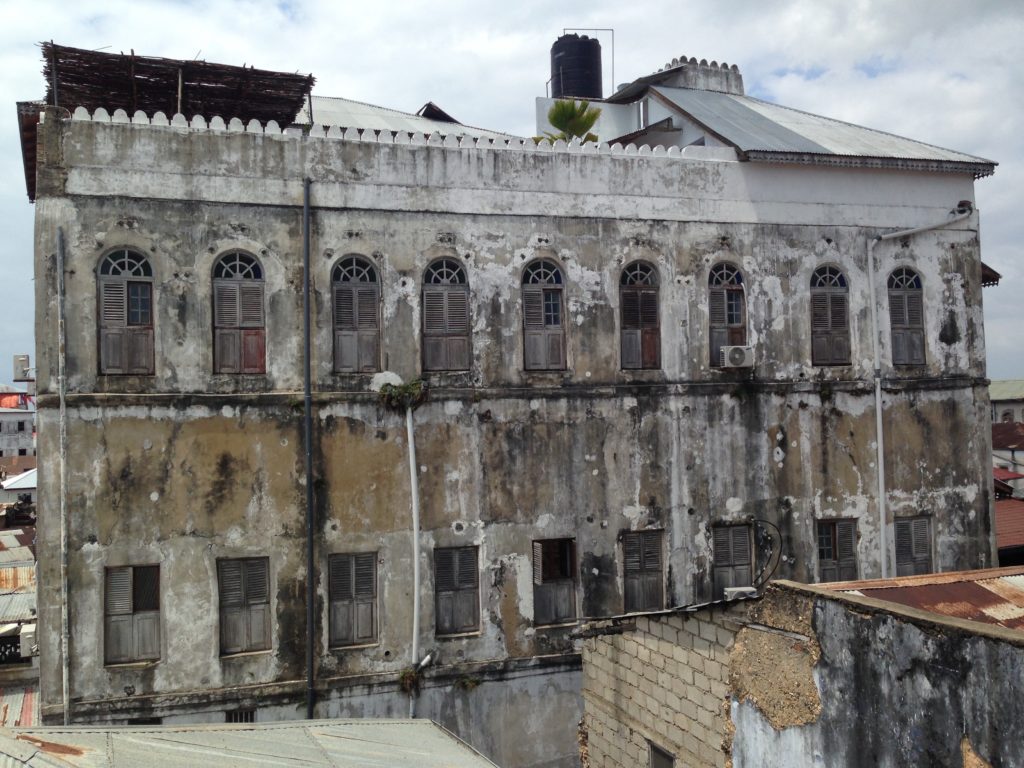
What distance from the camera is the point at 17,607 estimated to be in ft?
62.2

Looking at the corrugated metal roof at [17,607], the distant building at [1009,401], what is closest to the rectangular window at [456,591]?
the corrugated metal roof at [17,607]

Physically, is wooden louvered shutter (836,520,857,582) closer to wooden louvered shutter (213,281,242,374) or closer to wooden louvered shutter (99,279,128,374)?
wooden louvered shutter (213,281,242,374)

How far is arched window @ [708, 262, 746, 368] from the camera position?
47.1 ft

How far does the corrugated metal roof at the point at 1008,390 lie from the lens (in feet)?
190

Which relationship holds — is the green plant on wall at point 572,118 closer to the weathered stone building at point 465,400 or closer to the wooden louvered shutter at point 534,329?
the weathered stone building at point 465,400

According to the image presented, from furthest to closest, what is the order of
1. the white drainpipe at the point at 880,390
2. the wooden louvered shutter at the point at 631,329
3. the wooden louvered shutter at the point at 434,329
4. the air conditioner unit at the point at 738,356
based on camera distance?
1. the white drainpipe at the point at 880,390
2. the wooden louvered shutter at the point at 631,329
3. the air conditioner unit at the point at 738,356
4. the wooden louvered shutter at the point at 434,329

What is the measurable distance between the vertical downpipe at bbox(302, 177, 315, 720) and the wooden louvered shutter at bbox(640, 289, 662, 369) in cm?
515

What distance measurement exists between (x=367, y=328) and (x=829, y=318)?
7616 millimetres

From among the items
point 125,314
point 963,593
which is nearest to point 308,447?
point 125,314

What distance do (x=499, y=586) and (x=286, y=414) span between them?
13.0 ft

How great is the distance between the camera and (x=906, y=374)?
15.1 meters

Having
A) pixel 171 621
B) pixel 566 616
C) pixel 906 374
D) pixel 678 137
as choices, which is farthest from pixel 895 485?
pixel 171 621

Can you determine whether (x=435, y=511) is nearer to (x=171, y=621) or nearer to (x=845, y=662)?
(x=171, y=621)

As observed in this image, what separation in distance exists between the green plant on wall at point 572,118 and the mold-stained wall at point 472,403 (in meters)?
3.77
